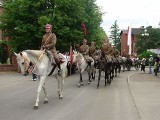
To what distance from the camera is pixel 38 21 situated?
3366 cm

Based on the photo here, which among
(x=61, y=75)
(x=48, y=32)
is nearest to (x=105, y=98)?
(x=61, y=75)

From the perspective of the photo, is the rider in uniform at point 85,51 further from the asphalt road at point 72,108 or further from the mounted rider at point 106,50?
the asphalt road at point 72,108

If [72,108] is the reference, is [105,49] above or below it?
above

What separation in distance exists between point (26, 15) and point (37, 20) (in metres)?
1.10

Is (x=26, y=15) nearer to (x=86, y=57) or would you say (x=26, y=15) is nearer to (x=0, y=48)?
(x=0, y=48)

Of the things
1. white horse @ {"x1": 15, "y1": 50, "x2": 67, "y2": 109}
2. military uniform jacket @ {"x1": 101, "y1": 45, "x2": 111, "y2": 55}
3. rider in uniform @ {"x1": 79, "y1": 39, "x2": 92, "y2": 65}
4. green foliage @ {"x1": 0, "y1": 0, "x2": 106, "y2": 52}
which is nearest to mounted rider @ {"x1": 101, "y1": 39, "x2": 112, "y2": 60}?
military uniform jacket @ {"x1": 101, "y1": 45, "x2": 111, "y2": 55}

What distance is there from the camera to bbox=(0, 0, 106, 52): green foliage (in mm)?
34438

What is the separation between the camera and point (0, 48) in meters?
42.0

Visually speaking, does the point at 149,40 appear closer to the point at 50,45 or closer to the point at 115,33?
the point at 115,33

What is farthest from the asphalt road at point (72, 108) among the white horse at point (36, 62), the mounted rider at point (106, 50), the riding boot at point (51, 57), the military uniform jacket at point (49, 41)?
the mounted rider at point (106, 50)

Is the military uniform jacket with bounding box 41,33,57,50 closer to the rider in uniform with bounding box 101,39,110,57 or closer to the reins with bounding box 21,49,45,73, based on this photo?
the reins with bounding box 21,49,45,73

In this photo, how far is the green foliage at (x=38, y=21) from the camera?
113 feet

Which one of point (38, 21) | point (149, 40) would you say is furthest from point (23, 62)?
point (149, 40)

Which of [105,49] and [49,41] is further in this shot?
[105,49]
